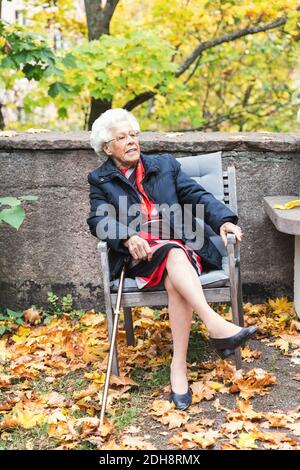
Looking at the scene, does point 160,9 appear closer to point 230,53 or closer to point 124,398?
point 230,53

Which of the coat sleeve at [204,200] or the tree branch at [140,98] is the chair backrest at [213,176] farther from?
the tree branch at [140,98]

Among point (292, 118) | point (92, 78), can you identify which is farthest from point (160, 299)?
point (292, 118)

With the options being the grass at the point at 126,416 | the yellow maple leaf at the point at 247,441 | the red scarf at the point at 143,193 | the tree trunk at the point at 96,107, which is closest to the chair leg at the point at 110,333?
the grass at the point at 126,416

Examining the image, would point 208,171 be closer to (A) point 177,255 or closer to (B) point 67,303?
(A) point 177,255

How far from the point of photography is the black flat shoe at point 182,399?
317 cm

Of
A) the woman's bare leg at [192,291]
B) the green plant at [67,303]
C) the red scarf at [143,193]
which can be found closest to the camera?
the woman's bare leg at [192,291]

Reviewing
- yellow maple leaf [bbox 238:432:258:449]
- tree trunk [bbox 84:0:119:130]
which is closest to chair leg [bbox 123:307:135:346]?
yellow maple leaf [bbox 238:432:258:449]

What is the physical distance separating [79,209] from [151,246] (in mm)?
1117

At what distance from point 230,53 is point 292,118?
5.44ft

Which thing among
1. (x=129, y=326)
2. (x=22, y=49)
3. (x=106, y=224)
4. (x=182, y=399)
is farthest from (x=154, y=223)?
(x=22, y=49)

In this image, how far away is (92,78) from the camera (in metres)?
6.81

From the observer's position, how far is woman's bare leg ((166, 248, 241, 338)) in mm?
3125

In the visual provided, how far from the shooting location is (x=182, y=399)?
3193 millimetres

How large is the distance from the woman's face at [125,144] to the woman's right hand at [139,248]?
45 cm
